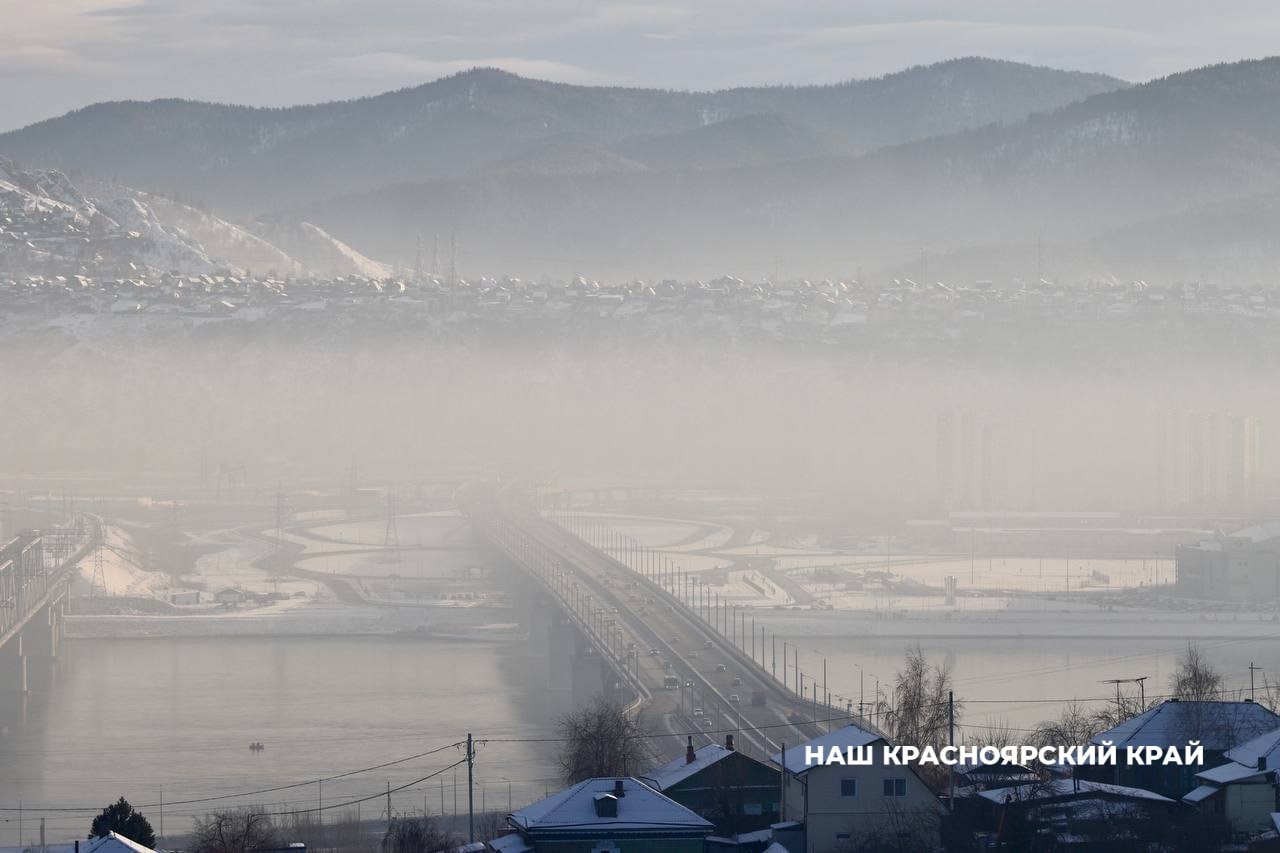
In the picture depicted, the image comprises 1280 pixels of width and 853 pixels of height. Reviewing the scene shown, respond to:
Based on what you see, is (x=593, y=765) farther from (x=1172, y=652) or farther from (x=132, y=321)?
(x=132, y=321)

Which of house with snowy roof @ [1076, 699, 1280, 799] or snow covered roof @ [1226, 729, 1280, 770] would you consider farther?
house with snowy roof @ [1076, 699, 1280, 799]

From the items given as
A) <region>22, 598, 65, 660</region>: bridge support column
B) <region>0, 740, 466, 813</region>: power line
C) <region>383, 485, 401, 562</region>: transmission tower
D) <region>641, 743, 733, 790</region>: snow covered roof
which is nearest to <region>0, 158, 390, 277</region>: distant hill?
<region>383, 485, 401, 562</region>: transmission tower

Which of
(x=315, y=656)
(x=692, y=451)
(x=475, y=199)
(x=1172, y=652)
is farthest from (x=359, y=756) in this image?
(x=475, y=199)

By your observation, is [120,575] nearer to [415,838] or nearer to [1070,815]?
[415,838]

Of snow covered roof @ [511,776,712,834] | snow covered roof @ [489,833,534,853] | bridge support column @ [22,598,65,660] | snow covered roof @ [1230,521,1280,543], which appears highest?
snow covered roof @ [1230,521,1280,543]

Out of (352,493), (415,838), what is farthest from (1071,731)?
(352,493)

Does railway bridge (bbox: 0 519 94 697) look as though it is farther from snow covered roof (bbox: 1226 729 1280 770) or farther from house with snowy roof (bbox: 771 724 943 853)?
snow covered roof (bbox: 1226 729 1280 770)

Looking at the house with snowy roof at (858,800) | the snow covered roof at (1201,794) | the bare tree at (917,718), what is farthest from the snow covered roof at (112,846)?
the bare tree at (917,718)
